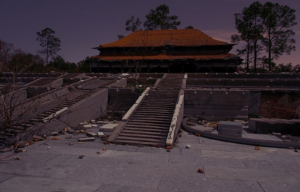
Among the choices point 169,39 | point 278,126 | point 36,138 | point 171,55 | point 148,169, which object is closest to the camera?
point 148,169

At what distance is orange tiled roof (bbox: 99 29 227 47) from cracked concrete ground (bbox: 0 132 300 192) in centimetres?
2288

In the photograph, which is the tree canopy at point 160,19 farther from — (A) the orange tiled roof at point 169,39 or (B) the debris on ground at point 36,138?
(B) the debris on ground at point 36,138

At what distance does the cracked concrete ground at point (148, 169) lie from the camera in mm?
5047

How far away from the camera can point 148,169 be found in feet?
20.0

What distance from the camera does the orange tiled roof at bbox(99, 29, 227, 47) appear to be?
98.0ft

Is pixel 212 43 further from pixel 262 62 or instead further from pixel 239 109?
pixel 239 109

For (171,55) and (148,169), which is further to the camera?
(171,55)

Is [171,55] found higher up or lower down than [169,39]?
lower down

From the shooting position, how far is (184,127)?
11320 millimetres

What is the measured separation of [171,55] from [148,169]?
2470 centimetres

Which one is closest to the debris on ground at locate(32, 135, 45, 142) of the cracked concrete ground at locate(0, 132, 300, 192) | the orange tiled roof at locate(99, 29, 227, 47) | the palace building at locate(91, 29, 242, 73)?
the cracked concrete ground at locate(0, 132, 300, 192)

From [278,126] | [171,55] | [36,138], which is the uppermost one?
[171,55]

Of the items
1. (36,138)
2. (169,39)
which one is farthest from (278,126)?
(169,39)

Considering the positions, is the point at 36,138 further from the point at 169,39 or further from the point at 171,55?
the point at 169,39
